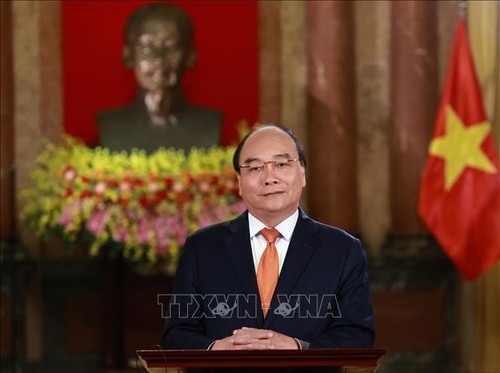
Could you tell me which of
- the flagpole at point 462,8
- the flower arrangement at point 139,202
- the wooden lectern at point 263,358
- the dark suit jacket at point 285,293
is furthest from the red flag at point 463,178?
the wooden lectern at point 263,358

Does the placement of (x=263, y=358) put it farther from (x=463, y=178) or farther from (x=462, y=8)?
(x=462, y=8)

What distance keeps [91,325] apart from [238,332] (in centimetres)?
547

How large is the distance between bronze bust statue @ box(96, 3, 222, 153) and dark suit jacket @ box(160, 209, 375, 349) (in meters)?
4.77

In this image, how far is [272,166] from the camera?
12.1ft

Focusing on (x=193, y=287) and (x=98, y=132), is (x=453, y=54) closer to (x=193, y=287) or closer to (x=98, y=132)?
(x=98, y=132)

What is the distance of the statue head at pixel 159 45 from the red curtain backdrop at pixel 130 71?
38 cm

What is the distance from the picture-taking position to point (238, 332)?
135 inches

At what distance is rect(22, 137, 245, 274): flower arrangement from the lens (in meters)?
7.81

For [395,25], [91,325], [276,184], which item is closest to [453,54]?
[395,25]

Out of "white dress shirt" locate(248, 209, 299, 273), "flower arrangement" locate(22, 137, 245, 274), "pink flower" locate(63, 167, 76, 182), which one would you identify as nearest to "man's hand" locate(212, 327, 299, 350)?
"white dress shirt" locate(248, 209, 299, 273)

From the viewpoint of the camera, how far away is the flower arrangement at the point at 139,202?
7.81 meters

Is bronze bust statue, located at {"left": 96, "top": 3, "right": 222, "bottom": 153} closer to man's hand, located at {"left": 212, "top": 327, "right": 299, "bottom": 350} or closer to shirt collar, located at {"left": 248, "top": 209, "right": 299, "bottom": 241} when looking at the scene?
shirt collar, located at {"left": 248, "top": 209, "right": 299, "bottom": 241}

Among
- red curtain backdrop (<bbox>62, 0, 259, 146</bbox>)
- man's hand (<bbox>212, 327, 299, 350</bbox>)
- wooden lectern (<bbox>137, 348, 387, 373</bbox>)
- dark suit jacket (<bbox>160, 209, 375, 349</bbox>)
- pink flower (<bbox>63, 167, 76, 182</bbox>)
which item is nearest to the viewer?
wooden lectern (<bbox>137, 348, 387, 373</bbox>)

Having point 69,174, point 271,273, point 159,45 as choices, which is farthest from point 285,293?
point 159,45
